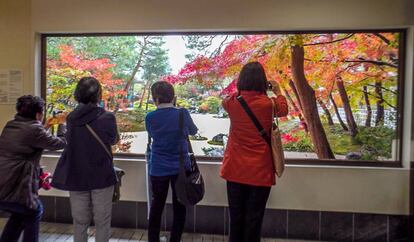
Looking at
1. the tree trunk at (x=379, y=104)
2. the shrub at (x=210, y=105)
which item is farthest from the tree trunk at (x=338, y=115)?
the shrub at (x=210, y=105)

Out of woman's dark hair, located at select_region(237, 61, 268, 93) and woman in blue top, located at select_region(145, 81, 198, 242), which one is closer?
woman's dark hair, located at select_region(237, 61, 268, 93)

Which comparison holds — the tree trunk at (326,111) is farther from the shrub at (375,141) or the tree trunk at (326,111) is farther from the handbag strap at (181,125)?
the handbag strap at (181,125)

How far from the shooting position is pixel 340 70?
10.4ft

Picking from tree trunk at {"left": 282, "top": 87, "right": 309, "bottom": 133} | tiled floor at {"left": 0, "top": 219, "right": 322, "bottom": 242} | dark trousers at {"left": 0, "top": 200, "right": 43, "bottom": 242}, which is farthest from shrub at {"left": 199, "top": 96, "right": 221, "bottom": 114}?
dark trousers at {"left": 0, "top": 200, "right": 43, "bottom": 242}

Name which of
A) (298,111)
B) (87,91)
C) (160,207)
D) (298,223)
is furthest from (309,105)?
(87,91)

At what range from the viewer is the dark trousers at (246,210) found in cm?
223

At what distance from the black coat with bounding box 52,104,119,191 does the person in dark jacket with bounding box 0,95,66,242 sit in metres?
0.19

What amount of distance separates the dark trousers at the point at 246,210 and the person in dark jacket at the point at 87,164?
77 cm

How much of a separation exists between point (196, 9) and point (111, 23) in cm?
78

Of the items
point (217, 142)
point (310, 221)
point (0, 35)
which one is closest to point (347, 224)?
point (310, 221)

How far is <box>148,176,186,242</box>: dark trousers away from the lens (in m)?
2.58

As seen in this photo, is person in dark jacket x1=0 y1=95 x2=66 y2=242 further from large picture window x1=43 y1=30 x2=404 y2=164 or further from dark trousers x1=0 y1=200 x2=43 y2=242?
large picture window x1=43 y1=30 x2=404 y2=164

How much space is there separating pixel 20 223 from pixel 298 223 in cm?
219

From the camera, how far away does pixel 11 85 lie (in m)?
3.44
